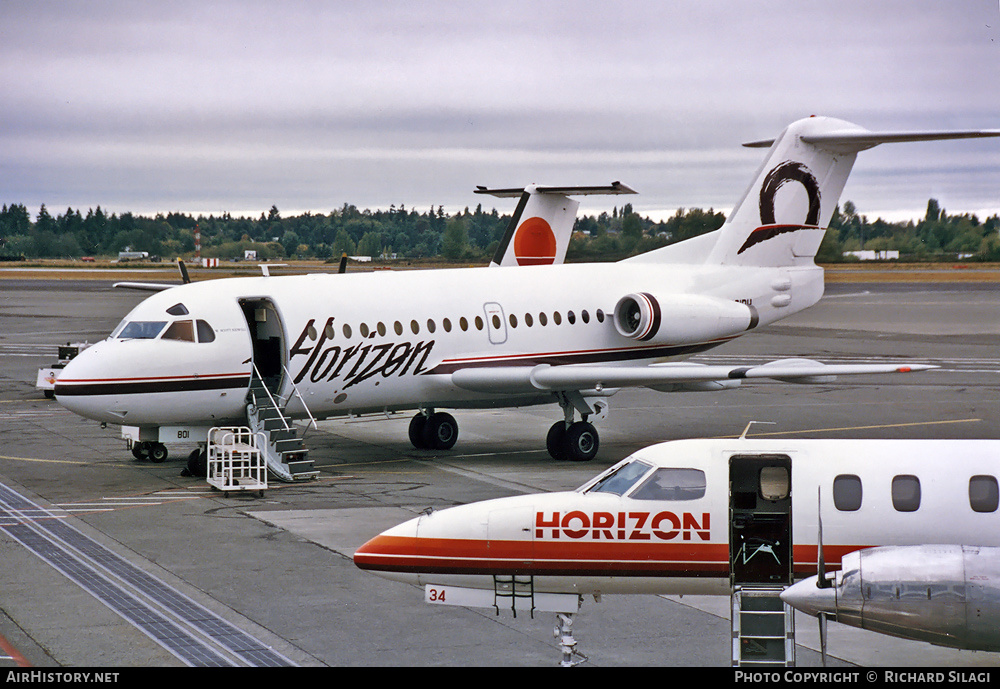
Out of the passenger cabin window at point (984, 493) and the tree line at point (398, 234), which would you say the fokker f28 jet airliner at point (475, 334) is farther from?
the passenger cabin window at point (984, 493)

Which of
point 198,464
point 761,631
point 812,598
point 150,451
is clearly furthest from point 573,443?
point 812,598

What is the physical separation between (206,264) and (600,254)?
43.1 feet

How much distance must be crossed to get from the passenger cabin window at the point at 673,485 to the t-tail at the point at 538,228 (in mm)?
19480

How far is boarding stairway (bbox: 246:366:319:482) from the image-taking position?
21500 mm

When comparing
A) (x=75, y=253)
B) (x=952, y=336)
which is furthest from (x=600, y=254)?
(x=952, y=336)

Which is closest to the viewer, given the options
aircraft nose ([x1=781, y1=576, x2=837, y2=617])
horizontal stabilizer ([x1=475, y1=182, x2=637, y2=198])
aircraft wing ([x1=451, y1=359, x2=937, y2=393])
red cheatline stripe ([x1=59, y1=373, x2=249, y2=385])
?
aircraft nose ([x1=781, y1=576, x2=837, y2=617])

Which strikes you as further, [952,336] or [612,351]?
[952,336]

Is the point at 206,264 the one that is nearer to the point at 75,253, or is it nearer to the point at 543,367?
the point at 75,253

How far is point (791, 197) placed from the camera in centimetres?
2759

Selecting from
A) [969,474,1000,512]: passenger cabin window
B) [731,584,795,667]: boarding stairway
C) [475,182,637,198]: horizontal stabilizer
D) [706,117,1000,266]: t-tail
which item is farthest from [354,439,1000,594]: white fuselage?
[475,182,637,198]: horizontal stabilizer

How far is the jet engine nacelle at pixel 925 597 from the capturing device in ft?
31.9

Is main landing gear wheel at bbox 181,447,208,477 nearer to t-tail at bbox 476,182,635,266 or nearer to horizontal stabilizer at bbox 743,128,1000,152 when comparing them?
t-tail at bbox 476,182,635,266

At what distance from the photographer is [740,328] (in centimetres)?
2705

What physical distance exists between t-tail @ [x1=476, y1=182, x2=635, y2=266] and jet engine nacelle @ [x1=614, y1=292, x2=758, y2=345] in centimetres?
558
